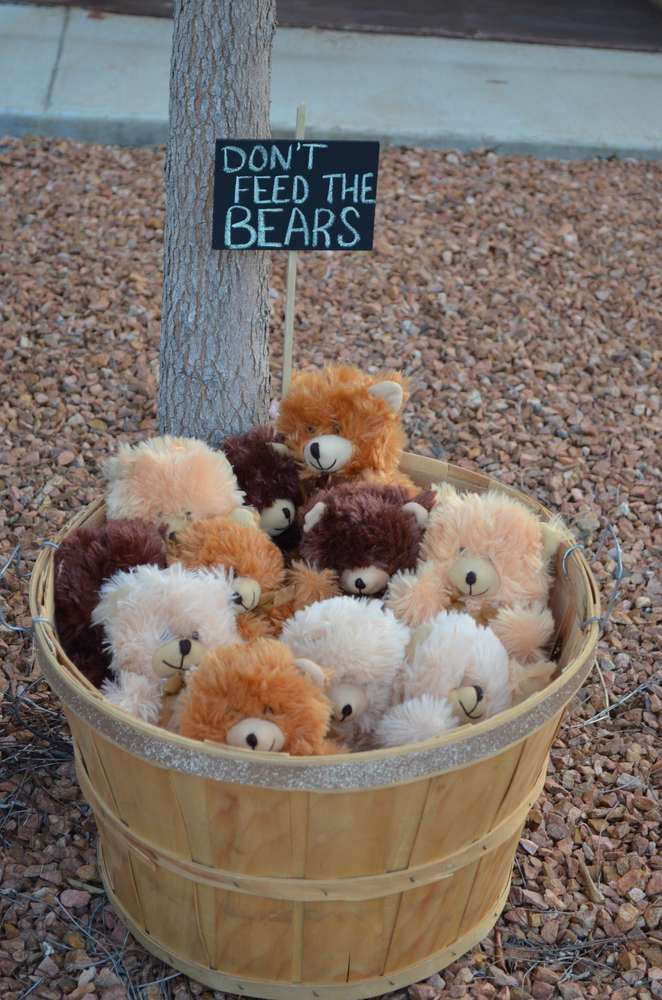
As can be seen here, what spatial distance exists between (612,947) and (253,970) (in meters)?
0.65

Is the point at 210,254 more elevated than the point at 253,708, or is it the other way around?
the point at 210,254

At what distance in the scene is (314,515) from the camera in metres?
1.81

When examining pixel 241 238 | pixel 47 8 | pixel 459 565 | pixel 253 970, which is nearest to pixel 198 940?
pixel 253 970

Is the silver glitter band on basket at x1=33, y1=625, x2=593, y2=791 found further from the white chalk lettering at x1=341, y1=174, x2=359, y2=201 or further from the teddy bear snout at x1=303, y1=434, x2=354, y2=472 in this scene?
the white chalk lettering at x1=341, y1=174, x2=359, y2=201

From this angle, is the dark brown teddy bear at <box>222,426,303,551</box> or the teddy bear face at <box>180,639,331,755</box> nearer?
the teddy bear face at <box>180,639,331,755</box>

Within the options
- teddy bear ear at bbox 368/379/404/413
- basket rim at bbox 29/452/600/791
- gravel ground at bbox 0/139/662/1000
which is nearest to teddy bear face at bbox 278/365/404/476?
teddy bear ear at bbox 368/379/404/413

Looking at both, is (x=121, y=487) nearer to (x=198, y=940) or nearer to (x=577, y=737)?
(x=198, y=940)

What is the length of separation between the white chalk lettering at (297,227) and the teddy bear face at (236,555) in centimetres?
53

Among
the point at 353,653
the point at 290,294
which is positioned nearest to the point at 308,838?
the point at 353,653

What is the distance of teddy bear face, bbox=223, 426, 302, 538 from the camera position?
2.00 metres

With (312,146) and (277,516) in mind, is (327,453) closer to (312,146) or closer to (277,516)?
(277,516)

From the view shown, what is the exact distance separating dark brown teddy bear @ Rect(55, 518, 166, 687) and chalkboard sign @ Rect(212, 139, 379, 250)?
571 mm

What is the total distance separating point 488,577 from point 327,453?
1.25ft

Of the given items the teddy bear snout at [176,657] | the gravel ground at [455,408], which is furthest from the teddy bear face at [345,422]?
the gravel ground at [455,408]
